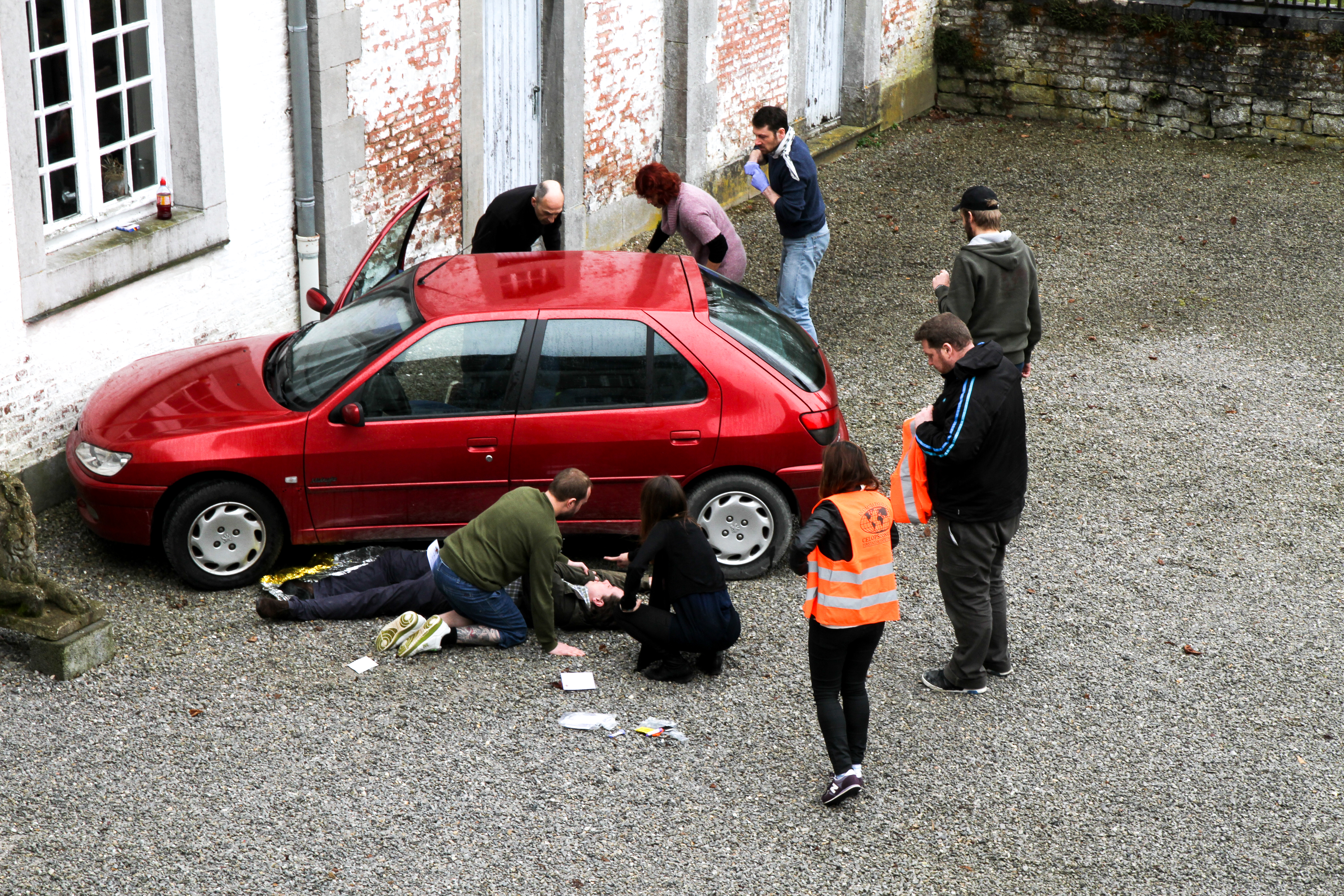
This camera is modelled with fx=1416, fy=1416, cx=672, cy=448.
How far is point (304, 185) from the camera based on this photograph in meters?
10.1

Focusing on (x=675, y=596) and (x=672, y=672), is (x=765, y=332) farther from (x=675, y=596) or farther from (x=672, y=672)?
(x=672, y=672)

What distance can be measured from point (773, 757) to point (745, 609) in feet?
4.59

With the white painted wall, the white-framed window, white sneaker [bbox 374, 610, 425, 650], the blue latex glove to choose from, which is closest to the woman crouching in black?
white sneaker [bbox 374, 610, 425, 650]

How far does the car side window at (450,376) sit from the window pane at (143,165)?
303 cm

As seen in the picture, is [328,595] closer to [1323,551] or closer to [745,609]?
[745,609]

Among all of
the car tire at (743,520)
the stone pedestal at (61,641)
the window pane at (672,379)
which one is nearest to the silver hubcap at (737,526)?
the car tire at (743,520)

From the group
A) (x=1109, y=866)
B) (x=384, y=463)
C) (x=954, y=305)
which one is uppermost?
(x=954, y=305)

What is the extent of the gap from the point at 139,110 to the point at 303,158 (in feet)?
3.86

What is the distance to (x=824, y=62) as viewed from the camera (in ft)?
56.3

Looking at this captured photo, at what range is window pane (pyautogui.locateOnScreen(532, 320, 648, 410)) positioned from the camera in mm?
Answer: 7500

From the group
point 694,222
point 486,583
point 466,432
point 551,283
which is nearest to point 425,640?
point 486,583

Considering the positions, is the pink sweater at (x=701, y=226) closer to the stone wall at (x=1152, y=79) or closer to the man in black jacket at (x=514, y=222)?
the man in black jacket at (x=514, y=222)

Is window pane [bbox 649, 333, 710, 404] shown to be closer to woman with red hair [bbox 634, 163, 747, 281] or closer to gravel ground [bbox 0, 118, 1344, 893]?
gravel ground [bbox 0, 118, 1344, 893]

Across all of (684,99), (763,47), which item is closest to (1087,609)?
(684,99)
